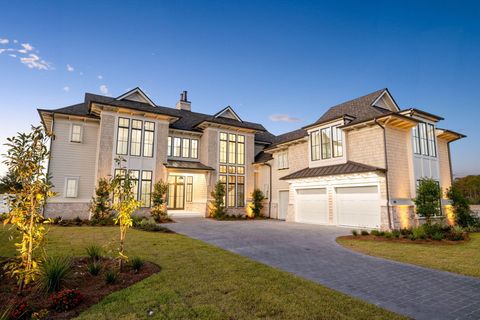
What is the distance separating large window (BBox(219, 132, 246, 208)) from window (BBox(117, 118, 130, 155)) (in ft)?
23.8

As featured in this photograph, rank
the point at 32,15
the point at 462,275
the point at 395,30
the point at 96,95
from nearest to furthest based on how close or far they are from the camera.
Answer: the point at 462,275 → the point at 32,15 → the point at 395,30 → the point at 96,95

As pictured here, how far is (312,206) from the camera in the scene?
53.4 ft

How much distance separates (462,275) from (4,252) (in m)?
11.6

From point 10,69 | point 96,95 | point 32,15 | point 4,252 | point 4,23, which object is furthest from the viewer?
point 96,95

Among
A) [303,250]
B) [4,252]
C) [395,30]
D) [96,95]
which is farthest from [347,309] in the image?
[96,95]

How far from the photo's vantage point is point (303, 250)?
315 inches

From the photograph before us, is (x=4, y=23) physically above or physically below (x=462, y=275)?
above

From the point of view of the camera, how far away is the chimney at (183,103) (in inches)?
979

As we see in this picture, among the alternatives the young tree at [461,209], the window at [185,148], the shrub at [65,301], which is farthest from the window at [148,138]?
the young tree at [461,209]

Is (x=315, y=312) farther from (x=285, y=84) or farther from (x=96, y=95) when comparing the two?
(x=96, y=95)

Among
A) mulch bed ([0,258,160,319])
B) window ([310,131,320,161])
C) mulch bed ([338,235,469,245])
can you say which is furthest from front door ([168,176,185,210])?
mulch bed ([0,258,160,319])

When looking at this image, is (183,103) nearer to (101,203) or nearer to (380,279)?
(101,203)

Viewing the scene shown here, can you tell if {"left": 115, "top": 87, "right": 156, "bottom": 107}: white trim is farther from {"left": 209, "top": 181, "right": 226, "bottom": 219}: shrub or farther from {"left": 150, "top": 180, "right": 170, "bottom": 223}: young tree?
{"left": 209, "top": 181, "right": 226, "bottom": 219}: shrub

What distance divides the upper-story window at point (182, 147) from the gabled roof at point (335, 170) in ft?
27.6
